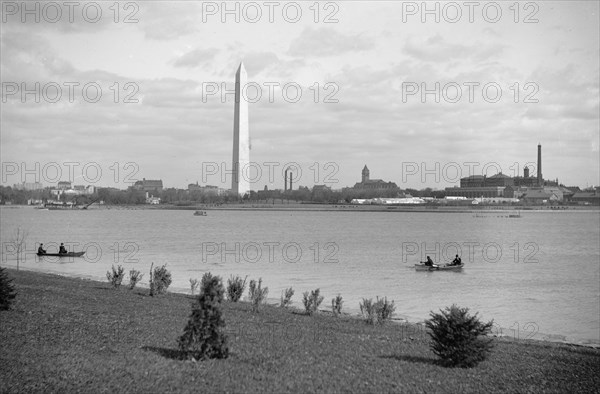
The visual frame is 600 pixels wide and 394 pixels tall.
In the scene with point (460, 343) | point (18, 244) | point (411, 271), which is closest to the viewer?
point (460, 343)

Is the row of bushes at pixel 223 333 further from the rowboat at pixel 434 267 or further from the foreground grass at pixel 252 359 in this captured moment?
the rowboat at pixel 434 267

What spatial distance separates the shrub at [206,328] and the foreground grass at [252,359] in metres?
0.23

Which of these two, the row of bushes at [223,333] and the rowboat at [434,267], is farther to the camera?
the rowboat at [434,267]

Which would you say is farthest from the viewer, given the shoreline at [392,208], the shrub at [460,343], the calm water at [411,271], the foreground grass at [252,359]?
the shoreline at [392,208]

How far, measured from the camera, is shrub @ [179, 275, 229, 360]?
9781mm

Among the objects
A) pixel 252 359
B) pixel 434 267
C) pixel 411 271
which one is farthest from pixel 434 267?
pixel 252 359

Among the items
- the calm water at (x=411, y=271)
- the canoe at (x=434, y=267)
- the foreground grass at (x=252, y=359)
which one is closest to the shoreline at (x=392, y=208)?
the calm water at (x=411, y=271)

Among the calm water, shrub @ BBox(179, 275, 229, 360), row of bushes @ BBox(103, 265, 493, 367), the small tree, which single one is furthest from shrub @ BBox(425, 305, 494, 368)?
the small tree

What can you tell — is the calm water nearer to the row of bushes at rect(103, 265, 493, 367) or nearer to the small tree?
the small tree

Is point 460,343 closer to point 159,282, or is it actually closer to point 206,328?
point 206,328

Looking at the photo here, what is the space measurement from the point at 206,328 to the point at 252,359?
933mm

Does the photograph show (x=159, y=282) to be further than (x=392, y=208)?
No

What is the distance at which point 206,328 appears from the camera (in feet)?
32.5

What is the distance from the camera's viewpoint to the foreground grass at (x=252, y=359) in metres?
9.11
